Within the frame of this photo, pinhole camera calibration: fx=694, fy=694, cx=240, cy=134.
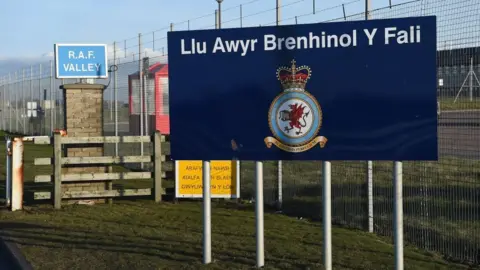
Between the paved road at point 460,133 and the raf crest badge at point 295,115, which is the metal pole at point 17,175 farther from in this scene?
the paved road at point 460,133

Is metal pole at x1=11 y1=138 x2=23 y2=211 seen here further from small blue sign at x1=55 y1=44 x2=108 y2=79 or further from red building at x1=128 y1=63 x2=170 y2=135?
red building at x1=128 y1=63 x2=170 y2=135

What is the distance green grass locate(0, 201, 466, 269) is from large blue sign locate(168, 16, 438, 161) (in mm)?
1267

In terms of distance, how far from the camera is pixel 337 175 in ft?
34.9

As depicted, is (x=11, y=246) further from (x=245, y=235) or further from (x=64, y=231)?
(x=245, y=235)

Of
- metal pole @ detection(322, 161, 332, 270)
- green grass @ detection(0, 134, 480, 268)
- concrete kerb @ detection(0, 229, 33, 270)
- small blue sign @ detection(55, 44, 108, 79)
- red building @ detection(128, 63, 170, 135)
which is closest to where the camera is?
metal pole @ detection(322, 161, 332, 270)

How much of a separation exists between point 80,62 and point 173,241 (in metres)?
6.46

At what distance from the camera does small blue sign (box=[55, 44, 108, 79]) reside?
1374 cm

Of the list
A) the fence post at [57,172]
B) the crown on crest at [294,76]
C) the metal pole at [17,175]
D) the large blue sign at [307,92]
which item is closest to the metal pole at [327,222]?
the large blue sign at [307,92]

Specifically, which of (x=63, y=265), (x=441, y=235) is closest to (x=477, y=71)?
(x=441, y=235)

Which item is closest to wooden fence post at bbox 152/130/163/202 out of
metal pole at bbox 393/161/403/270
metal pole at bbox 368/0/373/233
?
metal pole at bbox 368/0/373/233

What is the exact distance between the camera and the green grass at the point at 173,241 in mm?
7340

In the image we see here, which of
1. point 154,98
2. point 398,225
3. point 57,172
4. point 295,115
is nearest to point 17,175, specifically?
point 57,172

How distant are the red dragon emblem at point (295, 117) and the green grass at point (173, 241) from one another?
56.0 inches

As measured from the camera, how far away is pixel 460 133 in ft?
24.9
